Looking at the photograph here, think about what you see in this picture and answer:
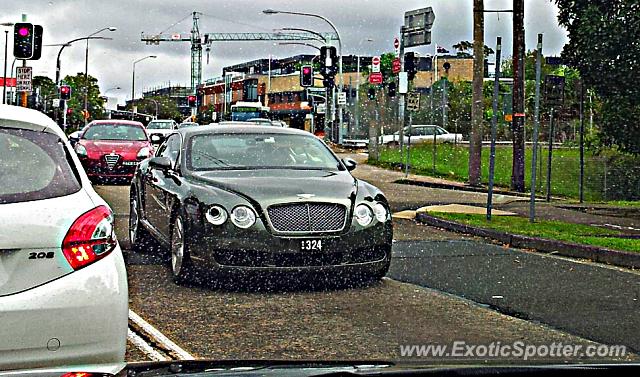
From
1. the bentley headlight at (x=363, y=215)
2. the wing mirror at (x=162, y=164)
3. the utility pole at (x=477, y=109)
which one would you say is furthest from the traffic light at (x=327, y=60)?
the bentley headlight at (x=363, y=215)

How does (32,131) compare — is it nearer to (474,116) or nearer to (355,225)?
(355,225)

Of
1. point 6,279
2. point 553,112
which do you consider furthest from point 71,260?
point 553,112

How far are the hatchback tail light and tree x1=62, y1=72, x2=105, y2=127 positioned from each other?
296 feet

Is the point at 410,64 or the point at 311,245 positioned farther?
the point at 410,64

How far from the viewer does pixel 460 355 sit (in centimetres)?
686

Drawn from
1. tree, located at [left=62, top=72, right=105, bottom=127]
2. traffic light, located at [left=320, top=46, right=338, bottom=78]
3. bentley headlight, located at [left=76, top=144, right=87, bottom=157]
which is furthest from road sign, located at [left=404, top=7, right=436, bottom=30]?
tree, located at [left=62, top=72, right=105, bottom=127]

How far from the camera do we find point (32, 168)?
17.5 ft

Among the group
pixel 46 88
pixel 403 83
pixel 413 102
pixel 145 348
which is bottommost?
pixel 145 348

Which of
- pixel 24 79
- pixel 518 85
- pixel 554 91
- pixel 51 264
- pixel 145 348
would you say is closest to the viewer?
pixel 51 264

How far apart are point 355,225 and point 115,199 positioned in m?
11.1

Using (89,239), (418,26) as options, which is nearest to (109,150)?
(418,26)

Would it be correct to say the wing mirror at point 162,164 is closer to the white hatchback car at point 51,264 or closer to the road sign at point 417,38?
the white hatchback car at point 51,264

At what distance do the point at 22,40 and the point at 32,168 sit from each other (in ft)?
78.5

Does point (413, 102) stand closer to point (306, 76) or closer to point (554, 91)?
point (554, 91)
